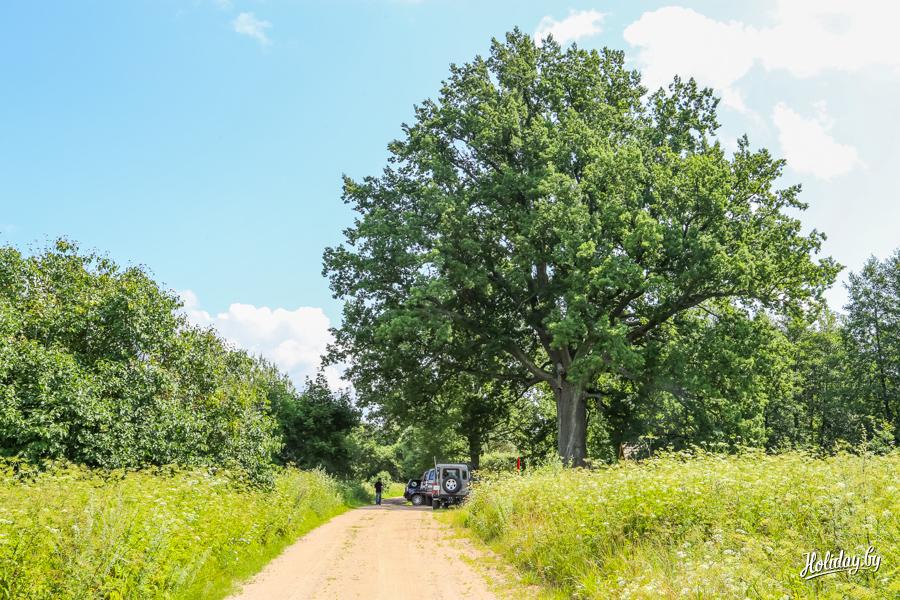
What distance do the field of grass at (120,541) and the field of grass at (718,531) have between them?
502 centimetres

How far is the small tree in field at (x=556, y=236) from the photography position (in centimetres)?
2325

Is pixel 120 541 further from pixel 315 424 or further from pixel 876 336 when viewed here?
pixel 876 336

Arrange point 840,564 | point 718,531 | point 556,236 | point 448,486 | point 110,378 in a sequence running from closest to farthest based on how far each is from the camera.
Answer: point 840,564 → point 718,531 → point 110,378 → point 556,236 → point 448,486

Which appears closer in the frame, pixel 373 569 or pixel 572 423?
pixel 373 569

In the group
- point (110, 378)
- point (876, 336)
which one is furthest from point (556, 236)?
point (876, 336)

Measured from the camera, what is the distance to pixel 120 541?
714cm

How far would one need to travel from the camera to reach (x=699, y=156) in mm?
23547

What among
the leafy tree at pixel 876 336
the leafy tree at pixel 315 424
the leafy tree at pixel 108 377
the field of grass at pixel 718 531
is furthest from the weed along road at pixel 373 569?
the leafy tree at pixel 876 336

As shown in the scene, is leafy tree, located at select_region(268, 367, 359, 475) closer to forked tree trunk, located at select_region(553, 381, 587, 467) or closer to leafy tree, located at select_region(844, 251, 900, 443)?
forked tree trunk, located at select_region(553, 381, 587, 467)

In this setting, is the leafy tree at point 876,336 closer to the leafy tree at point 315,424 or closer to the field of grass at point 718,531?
the leafy tree at point 315,424

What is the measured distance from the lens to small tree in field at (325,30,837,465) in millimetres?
23250

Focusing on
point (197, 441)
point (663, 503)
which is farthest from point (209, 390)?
point (663, 503)

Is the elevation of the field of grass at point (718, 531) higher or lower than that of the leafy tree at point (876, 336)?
lower

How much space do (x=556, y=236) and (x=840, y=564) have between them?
20.5 meters
